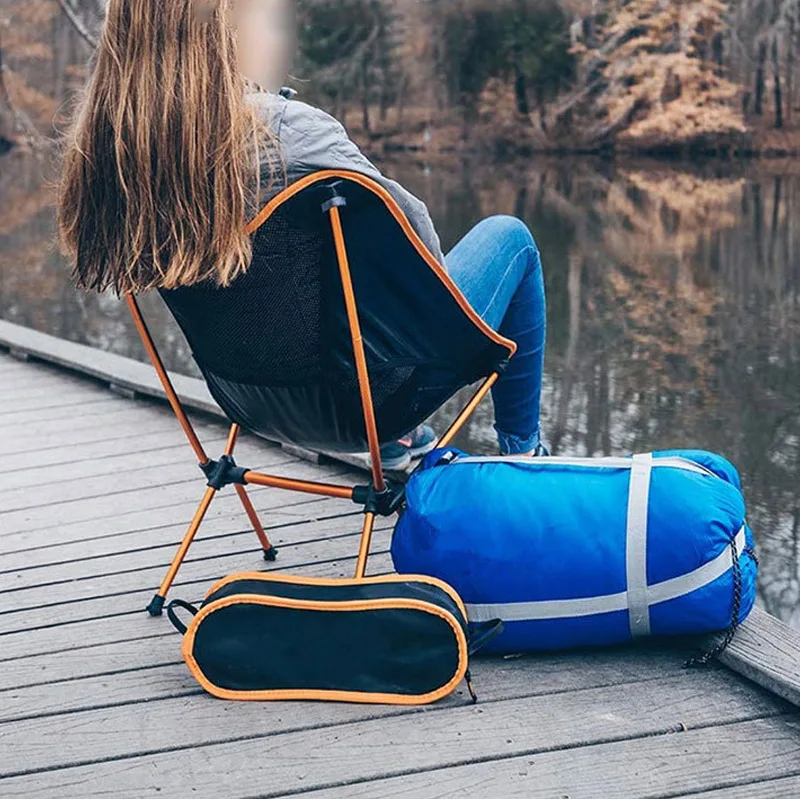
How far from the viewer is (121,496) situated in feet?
9.61

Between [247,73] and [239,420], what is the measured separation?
618 mm

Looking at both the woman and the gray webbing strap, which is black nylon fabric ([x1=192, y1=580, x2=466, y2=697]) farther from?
the woman

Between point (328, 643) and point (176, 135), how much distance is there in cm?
75

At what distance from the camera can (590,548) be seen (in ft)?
6.10

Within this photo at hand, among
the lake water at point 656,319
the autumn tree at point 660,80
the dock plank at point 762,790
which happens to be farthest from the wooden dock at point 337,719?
the autumn tree at point 660,80

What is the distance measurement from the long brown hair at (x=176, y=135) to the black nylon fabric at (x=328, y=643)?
1.58 feet

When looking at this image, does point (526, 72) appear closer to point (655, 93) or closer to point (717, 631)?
point (655, 93)

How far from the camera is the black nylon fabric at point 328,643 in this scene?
5.93 feet

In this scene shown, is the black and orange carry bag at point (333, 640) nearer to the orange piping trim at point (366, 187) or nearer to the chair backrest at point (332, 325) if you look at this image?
the chair backrest at point (332, 325)

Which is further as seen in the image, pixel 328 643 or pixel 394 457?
pixel 394 457

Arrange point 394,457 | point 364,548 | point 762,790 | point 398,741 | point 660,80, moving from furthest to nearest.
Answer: point 660,80 → point 394,457 → point 364,548 → point 398,741 → point 762,790

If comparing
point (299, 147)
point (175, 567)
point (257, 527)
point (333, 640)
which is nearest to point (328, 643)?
point (333, 640)

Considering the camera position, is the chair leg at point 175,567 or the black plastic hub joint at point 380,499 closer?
the black plastic hub joint at point 380,499

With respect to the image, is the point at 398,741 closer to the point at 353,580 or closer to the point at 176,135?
the point at 353,580
